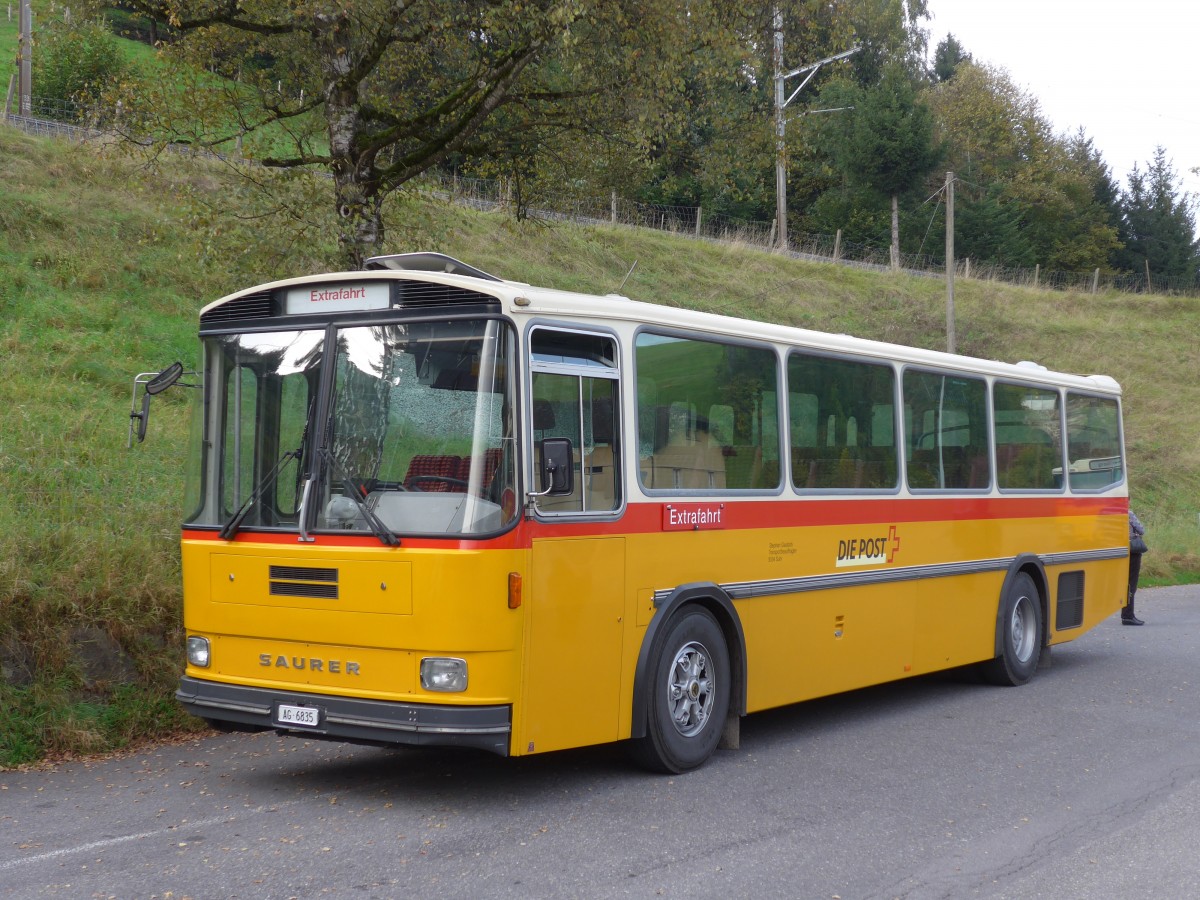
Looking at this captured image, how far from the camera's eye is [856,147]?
61656 millimetres

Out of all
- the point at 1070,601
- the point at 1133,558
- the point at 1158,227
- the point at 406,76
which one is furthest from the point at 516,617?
the point at 1158,227

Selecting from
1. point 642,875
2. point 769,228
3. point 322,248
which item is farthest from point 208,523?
point 769,228

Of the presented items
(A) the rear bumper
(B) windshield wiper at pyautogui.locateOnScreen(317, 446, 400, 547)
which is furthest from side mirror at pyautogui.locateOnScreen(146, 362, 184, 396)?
(A) the rear bumper

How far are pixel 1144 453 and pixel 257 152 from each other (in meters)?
28.7

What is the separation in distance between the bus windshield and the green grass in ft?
6.71

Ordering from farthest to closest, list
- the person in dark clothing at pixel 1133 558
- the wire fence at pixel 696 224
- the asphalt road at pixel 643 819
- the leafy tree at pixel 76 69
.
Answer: the leafy tree at pixel 76 69
the person in dark clothing at pixel 1133 558
the wire fence at pixel 696 224
the asphalt road at pixel 643 819

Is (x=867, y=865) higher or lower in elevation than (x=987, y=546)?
lower

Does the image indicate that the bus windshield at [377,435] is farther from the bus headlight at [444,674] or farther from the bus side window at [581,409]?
the bus headlight at [444,674]

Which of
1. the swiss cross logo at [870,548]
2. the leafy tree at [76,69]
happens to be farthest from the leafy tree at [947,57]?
the swiss cross logo at [870,548]

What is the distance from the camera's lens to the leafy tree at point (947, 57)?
3238 inches

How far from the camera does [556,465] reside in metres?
6.66

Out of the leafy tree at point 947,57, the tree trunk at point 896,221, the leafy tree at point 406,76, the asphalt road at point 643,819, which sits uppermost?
the leafy tree at point 947,57

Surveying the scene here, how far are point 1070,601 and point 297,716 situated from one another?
904 cm

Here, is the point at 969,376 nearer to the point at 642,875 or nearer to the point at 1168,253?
the point at 642,875
